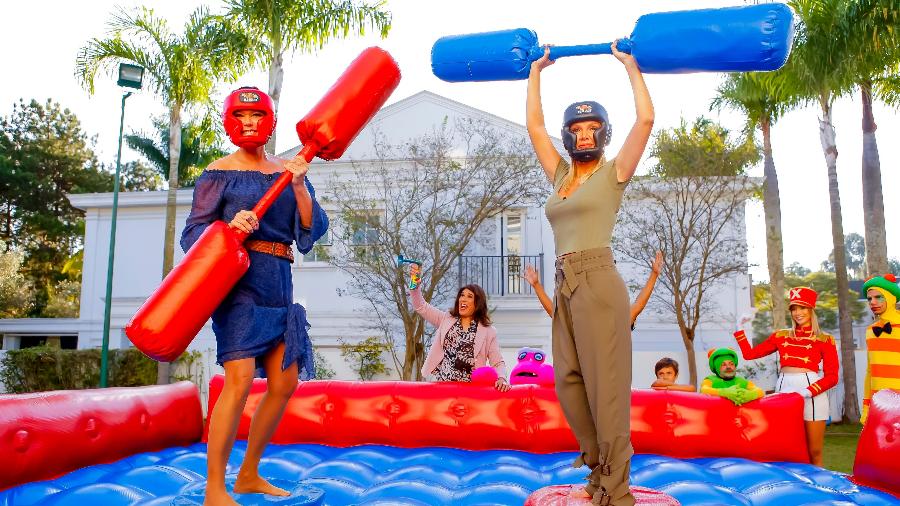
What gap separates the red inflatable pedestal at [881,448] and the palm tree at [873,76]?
329 inches

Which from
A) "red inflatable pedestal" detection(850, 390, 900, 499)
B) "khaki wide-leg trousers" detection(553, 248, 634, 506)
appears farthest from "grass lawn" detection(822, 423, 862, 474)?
"khaki wide-leg trousers" detection(553, 248, 634, 506)

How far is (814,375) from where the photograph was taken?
4738 mm

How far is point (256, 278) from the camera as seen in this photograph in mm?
2955

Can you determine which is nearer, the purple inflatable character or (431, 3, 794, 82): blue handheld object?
(431, 3, 794, 82): blue handheld object

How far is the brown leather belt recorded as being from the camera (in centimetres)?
300

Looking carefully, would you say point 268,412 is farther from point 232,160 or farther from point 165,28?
point 165,28

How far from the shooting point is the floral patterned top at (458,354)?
5.34 metres

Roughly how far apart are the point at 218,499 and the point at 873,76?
1244 cm

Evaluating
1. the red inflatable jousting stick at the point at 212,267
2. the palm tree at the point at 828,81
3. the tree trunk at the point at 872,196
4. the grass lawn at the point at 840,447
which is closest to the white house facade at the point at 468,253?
the palm tree at the point at 828,81

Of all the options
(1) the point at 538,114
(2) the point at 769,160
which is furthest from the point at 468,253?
(1) the point at 538,114

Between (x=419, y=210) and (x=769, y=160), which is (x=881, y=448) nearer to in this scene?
(x=419, y=210)

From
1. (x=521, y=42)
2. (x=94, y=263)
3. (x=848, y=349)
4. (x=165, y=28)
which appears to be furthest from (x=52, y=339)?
(x=521, y=42)

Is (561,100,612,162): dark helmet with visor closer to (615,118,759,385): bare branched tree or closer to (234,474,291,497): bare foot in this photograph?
(234,474,291,497): bare foot

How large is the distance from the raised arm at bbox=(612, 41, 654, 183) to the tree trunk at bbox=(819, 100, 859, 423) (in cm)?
1006
